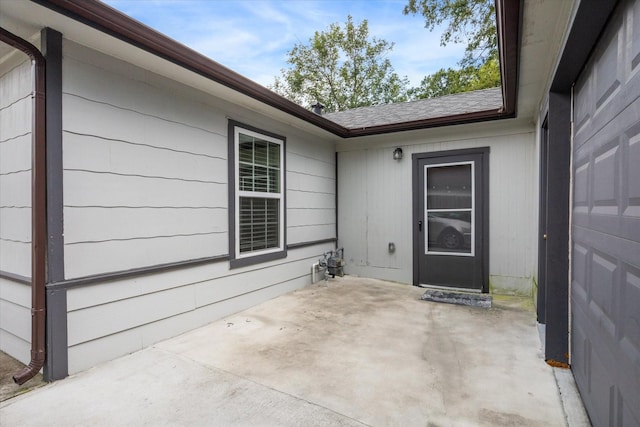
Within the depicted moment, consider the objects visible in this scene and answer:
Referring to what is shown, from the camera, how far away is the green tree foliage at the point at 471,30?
11.4 meters

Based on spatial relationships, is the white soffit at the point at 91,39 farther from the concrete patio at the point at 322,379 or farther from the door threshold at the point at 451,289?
the door threshold at the point at 451,289

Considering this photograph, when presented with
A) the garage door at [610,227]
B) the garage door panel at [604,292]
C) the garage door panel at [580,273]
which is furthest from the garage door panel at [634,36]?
the garage door panel at [580,273]

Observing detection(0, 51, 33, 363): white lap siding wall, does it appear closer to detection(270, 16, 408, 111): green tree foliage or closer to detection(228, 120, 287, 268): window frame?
detection(228, 120, 287, 268): window frame

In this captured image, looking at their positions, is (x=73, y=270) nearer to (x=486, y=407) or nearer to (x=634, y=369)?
(x=486, y=407)

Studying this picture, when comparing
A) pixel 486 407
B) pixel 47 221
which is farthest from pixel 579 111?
pixel 47 221

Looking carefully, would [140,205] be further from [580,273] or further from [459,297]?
[459,297]

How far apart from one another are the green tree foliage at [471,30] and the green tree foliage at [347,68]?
364cm

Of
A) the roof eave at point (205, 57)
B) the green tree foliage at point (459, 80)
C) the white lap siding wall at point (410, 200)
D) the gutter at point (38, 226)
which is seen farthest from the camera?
the green tree foliage at point (459, 80)

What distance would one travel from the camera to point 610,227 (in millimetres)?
A: 1469

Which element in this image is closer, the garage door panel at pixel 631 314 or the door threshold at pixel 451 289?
the garage door panel at pixel 631 314

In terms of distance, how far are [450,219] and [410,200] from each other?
65 centimetres

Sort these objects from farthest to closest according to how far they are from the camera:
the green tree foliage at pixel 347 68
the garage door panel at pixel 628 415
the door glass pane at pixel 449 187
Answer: the green tree foliage at pixel 347 68, the door glass pane at pixel 449 187, the garage door panel at pixel 628 415

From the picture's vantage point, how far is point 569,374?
2.26 m

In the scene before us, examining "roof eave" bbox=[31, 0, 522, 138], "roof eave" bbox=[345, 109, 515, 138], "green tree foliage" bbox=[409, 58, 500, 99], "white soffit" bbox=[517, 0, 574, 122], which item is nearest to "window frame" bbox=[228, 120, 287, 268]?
"roof eave" bbox=[31, 0, 522, 138]
